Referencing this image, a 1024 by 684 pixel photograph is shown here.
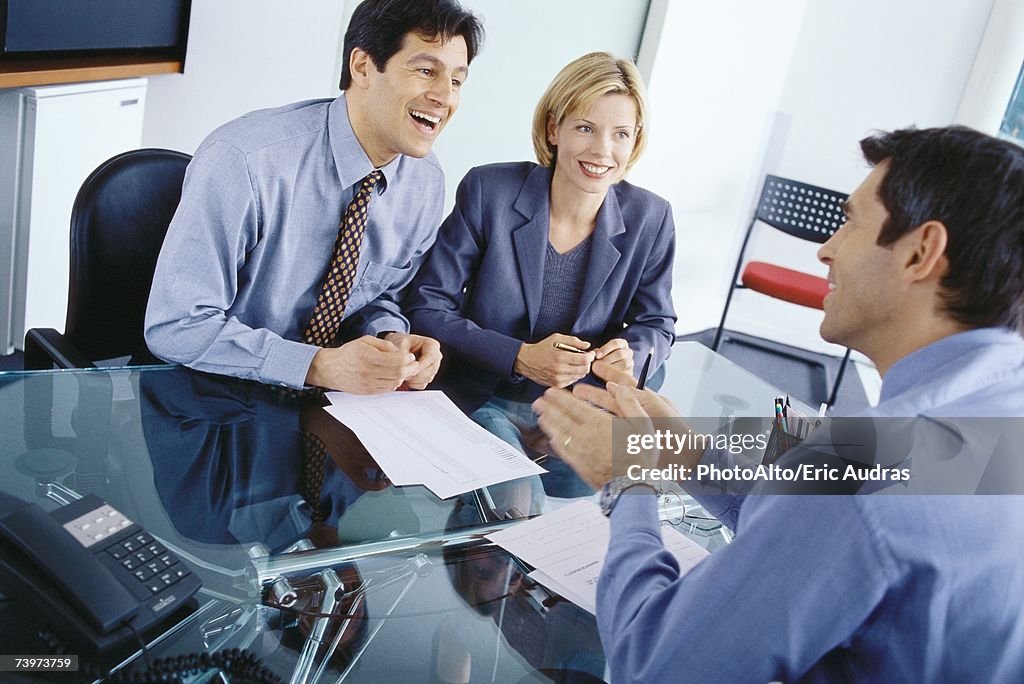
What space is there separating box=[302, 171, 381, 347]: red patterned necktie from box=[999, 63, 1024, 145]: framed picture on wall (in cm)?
408

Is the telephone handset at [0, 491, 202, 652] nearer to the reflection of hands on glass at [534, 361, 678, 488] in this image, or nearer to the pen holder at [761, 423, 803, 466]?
the reflection of hands on glass at [534, 361, 678, 488]

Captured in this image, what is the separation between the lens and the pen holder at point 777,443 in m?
1.64

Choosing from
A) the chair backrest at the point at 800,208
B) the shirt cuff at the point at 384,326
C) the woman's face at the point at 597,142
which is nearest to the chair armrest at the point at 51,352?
the shirt cuff at the point at 384,326

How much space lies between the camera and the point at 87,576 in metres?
1.00

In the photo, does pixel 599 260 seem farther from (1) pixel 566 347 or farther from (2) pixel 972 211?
(2) pixel 972 211

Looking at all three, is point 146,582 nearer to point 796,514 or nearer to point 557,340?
point 796,514

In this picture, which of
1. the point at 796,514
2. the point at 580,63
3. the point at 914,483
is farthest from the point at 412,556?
the point at 580,63

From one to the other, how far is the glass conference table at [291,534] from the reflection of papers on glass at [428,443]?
25mm

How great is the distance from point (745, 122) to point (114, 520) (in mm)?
4163

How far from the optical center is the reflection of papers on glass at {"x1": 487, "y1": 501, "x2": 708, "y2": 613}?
1308 mm

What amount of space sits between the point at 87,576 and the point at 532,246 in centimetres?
144

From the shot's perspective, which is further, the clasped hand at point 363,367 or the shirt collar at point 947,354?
the clasped hand at point 363,367

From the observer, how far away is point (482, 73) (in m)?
3.84

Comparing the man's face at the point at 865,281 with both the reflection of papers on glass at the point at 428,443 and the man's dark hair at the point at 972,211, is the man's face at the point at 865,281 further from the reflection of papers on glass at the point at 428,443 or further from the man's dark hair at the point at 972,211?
the reflection of papers on glass at the point at 428,443
